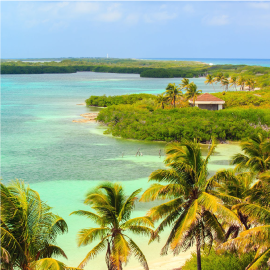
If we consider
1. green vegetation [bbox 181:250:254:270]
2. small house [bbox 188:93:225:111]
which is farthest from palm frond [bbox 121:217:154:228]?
small house [bbox 188:93:225:111]

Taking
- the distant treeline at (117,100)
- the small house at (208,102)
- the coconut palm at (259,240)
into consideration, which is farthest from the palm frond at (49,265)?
the distant treeline at (117,100)

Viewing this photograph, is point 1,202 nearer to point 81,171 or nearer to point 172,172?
point 172,172

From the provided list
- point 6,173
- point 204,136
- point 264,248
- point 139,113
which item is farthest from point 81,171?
point 264,248

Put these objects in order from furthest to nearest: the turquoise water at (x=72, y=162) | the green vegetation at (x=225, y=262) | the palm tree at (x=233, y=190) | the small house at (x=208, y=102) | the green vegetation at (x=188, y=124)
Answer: the small house at (x=208, y=102) → the green vegetation at (x=188, y=124) → the turquoise water at (x=72, y=162) → the green vegetation at (x=225, y=262) → the palm tree at (x=233, y=190)

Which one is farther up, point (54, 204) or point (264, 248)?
point (264, 248)

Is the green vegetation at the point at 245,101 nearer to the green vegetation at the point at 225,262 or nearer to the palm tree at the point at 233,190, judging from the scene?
the palm tree at the point at 233,190

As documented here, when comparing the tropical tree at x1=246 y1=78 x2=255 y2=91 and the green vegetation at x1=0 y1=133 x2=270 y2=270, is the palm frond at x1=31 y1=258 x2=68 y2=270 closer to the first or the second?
the green vegetation at x1=0 y1=133 x2=270 y2=270

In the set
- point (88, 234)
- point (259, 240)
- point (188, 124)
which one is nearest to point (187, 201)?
point (259, 240)
